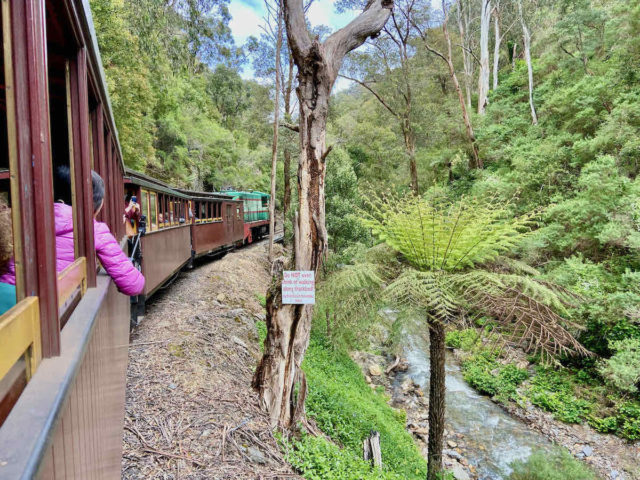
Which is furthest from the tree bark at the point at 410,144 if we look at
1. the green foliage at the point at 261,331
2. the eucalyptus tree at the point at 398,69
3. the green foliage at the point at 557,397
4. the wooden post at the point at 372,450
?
the wooden post at the point at 372,450

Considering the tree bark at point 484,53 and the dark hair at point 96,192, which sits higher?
the tree bark at point 484,53

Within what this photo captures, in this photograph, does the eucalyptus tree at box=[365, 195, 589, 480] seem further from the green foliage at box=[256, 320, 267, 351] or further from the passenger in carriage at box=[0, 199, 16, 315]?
the green foliage at box=[256, 320, 267, 351]

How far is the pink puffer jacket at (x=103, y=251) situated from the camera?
1529mm

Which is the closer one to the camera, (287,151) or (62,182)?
(62,182)

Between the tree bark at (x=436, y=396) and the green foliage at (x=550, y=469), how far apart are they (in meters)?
3.24

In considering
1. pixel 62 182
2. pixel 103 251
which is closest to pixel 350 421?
pixel 103 251

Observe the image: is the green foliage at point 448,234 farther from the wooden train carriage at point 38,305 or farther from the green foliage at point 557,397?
the green foliage at point 557,397

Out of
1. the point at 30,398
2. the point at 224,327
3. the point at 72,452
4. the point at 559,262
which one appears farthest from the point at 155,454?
the point at 559,262

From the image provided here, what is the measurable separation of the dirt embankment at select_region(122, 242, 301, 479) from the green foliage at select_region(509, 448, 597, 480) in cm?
565

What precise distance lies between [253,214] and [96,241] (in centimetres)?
2029

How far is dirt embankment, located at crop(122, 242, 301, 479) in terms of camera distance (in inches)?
123

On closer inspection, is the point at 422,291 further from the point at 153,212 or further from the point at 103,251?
the point at 153,212

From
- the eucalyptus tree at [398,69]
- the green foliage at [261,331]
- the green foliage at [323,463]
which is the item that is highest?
the eucalyptus tree at [398,69]

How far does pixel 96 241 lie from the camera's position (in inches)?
77.0
